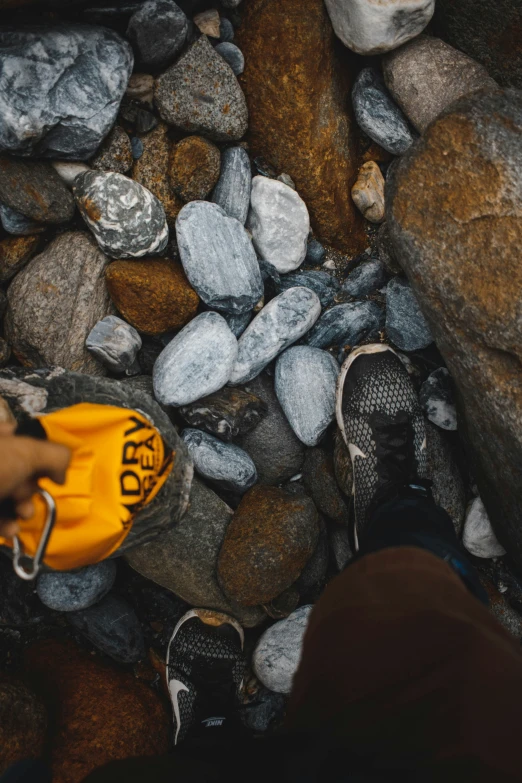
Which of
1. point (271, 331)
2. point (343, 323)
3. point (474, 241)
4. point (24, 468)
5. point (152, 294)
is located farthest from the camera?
point (343, 323)

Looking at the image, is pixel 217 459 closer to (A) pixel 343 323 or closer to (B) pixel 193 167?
(A) pixel 343 323

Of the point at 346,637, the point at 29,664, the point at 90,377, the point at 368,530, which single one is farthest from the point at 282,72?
the point at 29,664

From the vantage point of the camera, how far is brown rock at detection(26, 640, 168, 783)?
1.73 meters

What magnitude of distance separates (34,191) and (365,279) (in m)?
1.12

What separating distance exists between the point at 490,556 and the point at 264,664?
34.5 inches

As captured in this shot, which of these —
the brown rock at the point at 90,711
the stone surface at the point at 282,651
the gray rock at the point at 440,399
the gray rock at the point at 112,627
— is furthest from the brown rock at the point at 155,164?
the brown rock at the point at 90,711

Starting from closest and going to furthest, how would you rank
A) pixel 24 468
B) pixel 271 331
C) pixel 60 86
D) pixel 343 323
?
pixel 24 468, pixel 60 86, pixel 271 331, pixel 343 323

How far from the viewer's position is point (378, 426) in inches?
75.2

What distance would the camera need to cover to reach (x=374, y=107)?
6.23ft

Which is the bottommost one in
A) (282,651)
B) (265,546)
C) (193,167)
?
(282,651)

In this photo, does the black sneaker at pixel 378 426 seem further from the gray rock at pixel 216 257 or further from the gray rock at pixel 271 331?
the gray rock at pixel 216 257

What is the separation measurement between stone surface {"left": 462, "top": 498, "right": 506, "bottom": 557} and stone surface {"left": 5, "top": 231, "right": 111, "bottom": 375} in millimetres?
1407

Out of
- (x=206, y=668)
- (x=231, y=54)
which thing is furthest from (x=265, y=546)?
(x=231, y=54)

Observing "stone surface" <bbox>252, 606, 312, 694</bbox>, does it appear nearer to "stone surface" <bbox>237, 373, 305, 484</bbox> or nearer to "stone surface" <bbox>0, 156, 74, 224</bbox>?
"stone surface" <bbox>237, 373, 305, 484</bbox>
